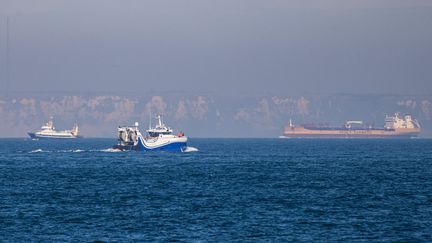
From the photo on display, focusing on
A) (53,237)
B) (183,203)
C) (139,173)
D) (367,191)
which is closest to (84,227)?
(53,237)

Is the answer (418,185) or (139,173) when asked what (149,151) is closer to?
(139,173)

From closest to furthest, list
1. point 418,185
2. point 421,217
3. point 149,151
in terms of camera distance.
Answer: point 421,217 < point 418,185 < point 149,151

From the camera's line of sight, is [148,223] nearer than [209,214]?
Yes

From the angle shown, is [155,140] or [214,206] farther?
[155,140]

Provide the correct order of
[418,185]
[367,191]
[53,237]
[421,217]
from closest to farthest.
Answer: [53,237], [421,217], [367,191], [418,185]

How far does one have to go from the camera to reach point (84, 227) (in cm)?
5122

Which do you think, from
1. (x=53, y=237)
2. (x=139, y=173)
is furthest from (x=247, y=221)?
(x=139, y=173)

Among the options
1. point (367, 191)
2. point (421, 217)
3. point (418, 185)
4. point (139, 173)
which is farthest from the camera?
point (139, 173)

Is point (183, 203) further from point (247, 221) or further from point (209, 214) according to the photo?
point (247, 221)

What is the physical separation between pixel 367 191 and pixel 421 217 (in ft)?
64.9

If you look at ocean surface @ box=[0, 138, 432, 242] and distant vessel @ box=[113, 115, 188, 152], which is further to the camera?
distant vessel @ box=[113, 115, 188, 152]

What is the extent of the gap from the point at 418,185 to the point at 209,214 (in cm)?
3246

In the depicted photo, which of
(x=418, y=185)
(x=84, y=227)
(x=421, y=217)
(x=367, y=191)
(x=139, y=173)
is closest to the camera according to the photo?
(x=84, y=227)

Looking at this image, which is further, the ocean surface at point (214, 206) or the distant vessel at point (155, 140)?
the distant vessel at point (155, 140)
